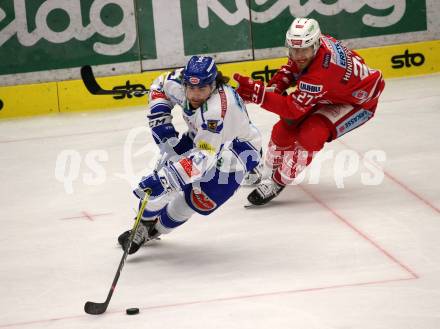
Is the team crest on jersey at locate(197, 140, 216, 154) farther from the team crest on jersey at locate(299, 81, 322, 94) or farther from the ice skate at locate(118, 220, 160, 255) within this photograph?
the team crest on jersey at locate(299, 81, 322, 94)

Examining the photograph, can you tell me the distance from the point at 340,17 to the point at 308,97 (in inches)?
141

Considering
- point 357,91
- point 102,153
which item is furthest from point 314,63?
point 102,153

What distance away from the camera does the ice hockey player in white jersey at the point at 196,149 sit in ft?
14.6

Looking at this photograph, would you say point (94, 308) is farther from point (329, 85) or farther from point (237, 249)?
point (329, 85)

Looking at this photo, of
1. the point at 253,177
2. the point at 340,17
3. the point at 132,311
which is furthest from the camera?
the point at 340,17

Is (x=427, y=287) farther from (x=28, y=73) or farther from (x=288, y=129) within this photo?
(x=28, y=73)

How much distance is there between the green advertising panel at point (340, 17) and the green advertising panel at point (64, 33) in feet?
3.38

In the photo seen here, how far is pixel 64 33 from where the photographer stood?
8461mm

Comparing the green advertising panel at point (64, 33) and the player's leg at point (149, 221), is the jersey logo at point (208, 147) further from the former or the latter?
the green advertising panel at point (64, 33)

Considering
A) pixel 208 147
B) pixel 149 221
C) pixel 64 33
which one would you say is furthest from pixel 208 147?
pixel 64 33

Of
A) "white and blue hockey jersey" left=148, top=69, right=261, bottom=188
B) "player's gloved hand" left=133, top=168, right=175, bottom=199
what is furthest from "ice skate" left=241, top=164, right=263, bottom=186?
"player's gloved hand" left=133, top=168, right=175, bottom=199

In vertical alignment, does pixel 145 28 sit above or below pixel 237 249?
above

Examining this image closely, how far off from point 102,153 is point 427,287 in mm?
3381

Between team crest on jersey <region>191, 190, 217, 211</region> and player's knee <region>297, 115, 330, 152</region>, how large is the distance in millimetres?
1077
